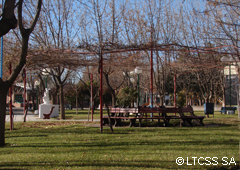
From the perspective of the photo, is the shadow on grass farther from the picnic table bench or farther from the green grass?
the picnic table bench

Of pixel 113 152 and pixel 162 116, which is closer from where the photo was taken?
pixel 113 152

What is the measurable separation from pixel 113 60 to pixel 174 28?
7906 millimetres

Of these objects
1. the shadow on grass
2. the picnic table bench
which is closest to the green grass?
the shadow on grass

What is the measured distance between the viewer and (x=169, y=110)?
1377cm

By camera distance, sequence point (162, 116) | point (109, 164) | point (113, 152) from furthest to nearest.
Result: 1. point (162, 116)
2. point (113, 152)
3. point (109, 164)

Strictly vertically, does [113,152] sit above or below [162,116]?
below

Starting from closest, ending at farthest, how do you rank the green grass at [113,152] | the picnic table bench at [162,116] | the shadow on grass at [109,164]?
the shadow on grass at [109,164]
the green grass at [113,152]
the picnic table bench at [162,116]

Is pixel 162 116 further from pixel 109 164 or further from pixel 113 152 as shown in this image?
pixel 109 164

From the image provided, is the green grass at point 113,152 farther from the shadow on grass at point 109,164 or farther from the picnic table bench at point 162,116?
the picnic table bench at point 162,116

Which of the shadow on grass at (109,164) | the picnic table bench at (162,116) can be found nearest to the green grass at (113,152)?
the shadow on grass at (109,164)

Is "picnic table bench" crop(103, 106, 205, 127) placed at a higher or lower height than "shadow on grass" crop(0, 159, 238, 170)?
higher

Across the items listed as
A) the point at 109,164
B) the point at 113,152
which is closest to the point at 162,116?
the point at 113,152

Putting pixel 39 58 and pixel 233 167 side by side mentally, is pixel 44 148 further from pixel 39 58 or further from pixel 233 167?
pixel 39 58

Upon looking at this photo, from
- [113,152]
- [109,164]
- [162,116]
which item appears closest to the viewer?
[109,164]
